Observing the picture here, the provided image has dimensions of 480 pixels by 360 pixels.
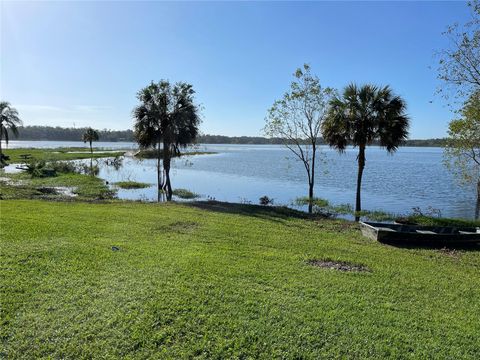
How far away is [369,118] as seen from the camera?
18750mm

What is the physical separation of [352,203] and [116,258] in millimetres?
17964

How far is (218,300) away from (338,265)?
3.53 meters

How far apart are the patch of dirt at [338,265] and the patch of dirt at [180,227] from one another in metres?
4.15

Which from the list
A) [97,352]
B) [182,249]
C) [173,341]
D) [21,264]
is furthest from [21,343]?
[182,249]

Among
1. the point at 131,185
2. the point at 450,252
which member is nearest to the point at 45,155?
the point at 131,185

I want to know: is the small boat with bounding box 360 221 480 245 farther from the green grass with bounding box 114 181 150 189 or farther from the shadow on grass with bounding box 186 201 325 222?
the green grass with bounding box 114 181 150 189

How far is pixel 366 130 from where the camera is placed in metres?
18.9

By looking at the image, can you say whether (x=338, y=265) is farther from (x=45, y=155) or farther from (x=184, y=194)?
(x=45, y=155)

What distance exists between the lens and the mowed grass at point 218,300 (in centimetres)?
412

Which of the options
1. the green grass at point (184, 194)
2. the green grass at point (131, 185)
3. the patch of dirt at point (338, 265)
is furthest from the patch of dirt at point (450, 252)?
the green grass at point (131, 185)

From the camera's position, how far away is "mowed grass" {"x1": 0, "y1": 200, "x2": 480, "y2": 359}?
13.5 ft

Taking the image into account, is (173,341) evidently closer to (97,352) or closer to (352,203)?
(97,352)

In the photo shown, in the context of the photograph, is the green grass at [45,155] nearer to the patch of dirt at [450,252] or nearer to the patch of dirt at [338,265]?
the patch of dirt at [338,265]

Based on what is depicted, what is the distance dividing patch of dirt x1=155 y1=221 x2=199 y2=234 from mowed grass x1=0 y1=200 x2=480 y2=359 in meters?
1.21
